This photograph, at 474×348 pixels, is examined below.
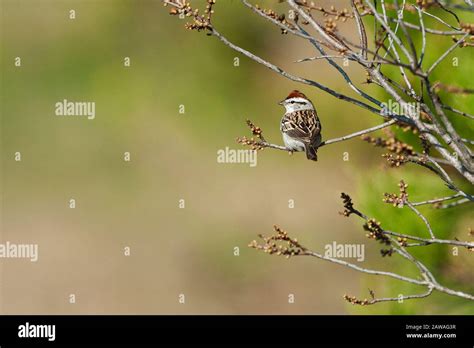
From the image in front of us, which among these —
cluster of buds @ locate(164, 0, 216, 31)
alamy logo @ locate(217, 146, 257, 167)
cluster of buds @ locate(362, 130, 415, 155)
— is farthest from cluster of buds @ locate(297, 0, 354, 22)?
alamy logo @ locate(217, 146, 257, 167)

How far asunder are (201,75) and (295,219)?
2.85m

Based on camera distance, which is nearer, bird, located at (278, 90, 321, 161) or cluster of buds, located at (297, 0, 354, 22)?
cluster of buds, located at (297, 0, 354, 22)

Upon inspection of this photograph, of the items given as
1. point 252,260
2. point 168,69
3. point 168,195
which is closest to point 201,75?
point 168,69

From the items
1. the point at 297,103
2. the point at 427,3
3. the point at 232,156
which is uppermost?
the point at 232,156

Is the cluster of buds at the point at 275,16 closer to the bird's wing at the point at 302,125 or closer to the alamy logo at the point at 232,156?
the bird's wing at the point at 302,125

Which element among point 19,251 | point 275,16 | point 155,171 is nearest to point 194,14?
point 275,16

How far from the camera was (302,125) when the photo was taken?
261 inches

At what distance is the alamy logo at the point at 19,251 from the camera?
13812 mm

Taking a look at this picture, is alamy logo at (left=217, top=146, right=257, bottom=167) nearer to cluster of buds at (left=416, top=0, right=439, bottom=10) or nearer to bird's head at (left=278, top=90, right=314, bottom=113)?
bird's head at (left=278, top=90, right=314, bottom=113)

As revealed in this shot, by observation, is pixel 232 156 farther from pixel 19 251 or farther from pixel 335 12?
pixel 335 12

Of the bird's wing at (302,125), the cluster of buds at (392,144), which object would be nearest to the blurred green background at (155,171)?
the bird's wing at (302,125)

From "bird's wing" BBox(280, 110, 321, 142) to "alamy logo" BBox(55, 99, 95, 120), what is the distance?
8074 millimetres

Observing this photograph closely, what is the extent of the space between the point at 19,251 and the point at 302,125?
8.76 m

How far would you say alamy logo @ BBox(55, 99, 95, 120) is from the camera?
14440 mm
